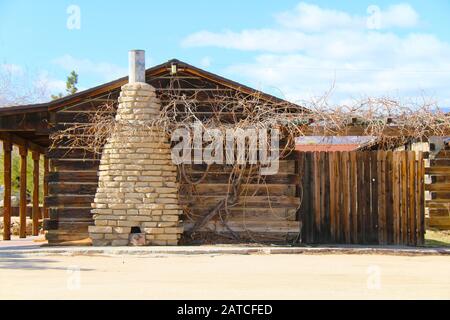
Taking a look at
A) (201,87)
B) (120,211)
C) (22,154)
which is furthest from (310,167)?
(22,154)

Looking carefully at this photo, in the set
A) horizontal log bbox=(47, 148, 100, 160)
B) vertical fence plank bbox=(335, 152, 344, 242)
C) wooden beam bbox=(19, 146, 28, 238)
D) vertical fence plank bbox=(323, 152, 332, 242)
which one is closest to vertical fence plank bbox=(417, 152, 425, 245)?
vertical fence plank bbox=(335, 152, 344, 242)

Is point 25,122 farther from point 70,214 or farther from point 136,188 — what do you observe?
point 136,188

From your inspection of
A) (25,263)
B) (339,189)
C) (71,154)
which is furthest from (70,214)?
(339,189)

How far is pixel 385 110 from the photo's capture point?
59.1ft

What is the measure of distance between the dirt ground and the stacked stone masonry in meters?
1.47

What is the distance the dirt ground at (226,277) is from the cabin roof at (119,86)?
11.7 feet

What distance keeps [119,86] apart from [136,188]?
8.02 feet

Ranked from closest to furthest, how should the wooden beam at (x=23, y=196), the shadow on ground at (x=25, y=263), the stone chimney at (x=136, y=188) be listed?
the shadow on ground at (x=25, y=263)
the stone chimney at (x=136, y=188)
the wooden beam at (x=23, y=196)

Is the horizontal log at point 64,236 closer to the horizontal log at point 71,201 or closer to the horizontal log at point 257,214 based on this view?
the horizontal log at point 71,201

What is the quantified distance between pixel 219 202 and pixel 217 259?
2.69m

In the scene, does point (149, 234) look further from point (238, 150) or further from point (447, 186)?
point (447, 186)

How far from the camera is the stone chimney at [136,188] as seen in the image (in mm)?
17688

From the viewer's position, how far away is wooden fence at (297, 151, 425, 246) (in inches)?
722

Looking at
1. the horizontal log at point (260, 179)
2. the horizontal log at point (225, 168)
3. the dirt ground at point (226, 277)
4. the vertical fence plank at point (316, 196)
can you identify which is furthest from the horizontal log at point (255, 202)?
the dirt ground at point (226, 277)
